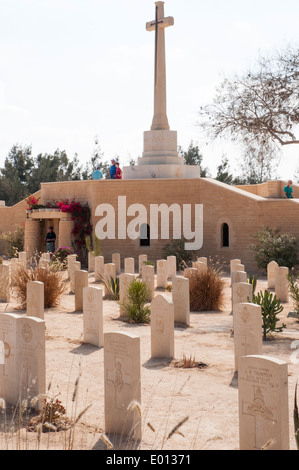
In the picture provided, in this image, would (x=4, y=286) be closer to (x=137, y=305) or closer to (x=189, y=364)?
(x=137, y=305)

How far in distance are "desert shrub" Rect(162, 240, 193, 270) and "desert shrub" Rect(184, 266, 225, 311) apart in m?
8.56

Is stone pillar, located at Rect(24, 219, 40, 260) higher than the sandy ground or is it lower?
higher

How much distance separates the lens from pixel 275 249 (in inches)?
777

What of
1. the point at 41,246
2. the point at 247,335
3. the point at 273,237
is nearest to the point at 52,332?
the point at 247,335

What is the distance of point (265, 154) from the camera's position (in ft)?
52.9

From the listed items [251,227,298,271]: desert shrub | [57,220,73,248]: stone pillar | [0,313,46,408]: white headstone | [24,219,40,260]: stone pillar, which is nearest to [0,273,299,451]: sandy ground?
[0,313,46,408]: white headstone

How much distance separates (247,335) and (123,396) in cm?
272

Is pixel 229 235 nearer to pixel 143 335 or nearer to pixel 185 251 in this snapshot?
pixel 185 251

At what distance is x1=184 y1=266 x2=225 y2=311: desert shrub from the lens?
13125 mm

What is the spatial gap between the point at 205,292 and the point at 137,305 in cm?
229

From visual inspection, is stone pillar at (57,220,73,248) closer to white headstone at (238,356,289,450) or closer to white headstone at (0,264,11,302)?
white headstone at (0,264,11,302)

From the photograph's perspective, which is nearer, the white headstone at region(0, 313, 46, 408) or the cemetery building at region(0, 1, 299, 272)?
the white headstone at region(0, 313, 46, 408)

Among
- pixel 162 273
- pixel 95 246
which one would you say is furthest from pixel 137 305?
pixel 95 246
